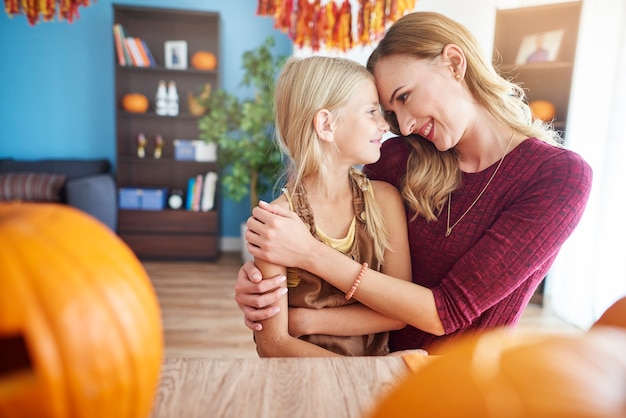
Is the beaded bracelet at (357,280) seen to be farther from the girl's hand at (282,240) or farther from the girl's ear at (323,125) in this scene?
the girl's ear at (323,125)

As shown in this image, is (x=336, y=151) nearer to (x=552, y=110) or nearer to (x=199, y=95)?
(x=552, y=110)

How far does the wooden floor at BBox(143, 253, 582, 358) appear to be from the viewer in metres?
2.55

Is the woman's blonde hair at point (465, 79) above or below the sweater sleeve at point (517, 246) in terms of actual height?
above

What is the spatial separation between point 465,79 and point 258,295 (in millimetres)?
786

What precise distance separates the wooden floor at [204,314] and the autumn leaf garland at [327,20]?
5.71 ft

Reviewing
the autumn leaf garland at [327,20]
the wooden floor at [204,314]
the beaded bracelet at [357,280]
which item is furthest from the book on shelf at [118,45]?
the beaded bracelet at [357,280]

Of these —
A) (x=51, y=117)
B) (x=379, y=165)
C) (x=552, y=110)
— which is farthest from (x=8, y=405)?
(x=51, y=117)

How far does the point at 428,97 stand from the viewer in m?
1.14

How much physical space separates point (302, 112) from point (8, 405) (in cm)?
101

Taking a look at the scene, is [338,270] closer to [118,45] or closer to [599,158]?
[599,158]

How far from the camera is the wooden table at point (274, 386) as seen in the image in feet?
1.63

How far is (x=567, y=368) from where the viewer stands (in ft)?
0.96

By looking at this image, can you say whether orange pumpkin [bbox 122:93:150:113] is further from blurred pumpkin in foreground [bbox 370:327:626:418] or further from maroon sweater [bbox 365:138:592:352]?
blurred pumpkin in foreground [bbox 370:327:626:418]

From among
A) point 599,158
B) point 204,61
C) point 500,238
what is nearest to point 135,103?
point 204,61
